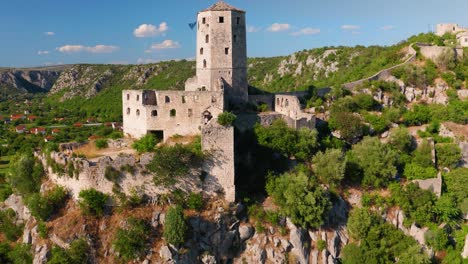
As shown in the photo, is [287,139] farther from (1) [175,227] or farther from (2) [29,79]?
(2) [29,79]

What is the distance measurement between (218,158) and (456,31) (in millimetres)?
48018

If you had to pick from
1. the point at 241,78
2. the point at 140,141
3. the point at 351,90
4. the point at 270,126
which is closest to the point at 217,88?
the point at 241,78

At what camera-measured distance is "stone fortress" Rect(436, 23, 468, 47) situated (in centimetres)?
5463

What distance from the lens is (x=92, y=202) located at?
25.2 metres

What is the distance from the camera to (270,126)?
31.0 meters

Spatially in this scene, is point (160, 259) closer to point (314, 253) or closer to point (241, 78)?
point (314, 253)

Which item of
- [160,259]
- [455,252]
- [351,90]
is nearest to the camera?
[160,259]

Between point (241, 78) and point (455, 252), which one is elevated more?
point (241, 78)

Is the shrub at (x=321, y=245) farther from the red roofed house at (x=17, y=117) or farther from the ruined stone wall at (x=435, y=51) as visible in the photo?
the red roofed house at (x=17, y=117)

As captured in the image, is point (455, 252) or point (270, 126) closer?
point (455, 252)

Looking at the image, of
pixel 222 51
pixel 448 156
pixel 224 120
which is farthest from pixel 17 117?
pixel 448 156

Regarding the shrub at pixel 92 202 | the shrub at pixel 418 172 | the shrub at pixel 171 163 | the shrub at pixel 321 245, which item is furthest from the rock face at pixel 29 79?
the shrub at pixel 321 245

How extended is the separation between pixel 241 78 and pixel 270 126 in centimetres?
446

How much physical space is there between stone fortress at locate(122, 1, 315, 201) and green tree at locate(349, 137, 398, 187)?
13.8 ft
